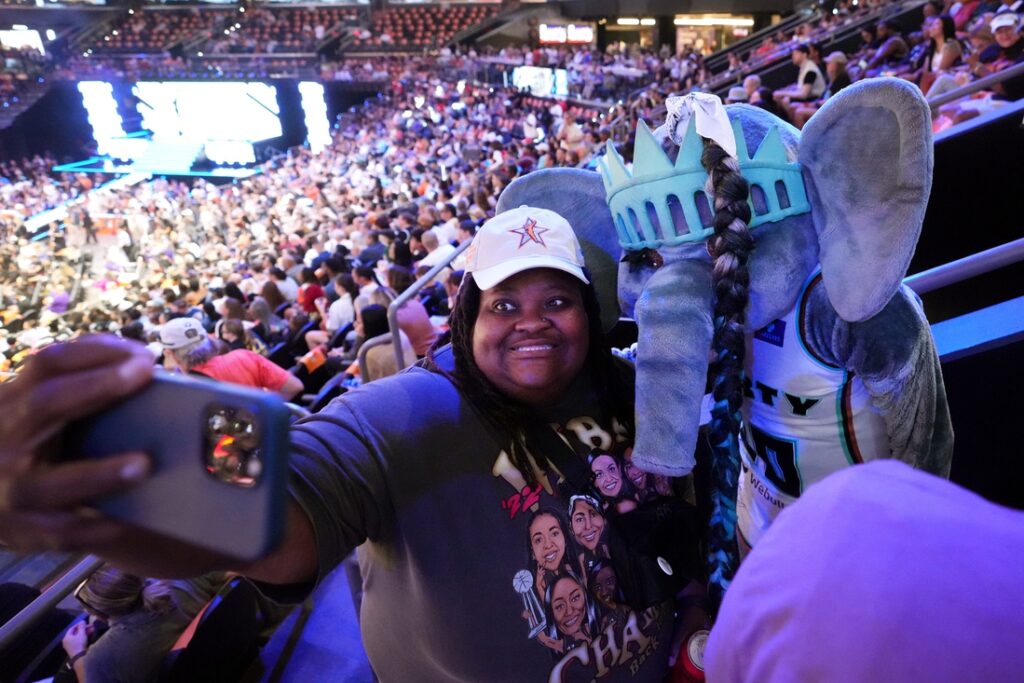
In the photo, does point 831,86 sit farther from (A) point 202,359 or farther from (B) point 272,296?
(B) point 272,296

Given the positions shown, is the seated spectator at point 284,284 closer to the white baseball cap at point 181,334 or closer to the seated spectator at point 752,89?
the white baseball cap at point 181,334

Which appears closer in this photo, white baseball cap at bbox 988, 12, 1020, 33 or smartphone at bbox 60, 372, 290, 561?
smartphone at bbox 60, 372, 290, 561

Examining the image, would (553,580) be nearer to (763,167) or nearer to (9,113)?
(763,167)

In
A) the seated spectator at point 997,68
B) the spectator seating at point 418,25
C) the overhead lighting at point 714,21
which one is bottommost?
the seated spectator at point 997,68

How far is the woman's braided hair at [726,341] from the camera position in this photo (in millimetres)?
1064

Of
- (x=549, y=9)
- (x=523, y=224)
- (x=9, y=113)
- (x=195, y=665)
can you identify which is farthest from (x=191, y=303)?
(x=9, y=113)

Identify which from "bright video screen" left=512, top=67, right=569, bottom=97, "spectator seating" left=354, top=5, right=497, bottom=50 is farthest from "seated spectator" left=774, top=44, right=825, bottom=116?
"spectator seating" left=354, top=5, right=497, bottom=50

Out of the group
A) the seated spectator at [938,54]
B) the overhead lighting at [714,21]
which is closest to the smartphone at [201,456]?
the seated spectator at [938,54]

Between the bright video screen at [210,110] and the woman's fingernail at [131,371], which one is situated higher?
the bright video screen at [210,110]

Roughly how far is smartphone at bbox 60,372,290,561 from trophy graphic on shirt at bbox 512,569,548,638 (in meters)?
0.56

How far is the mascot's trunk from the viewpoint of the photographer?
1085 mm

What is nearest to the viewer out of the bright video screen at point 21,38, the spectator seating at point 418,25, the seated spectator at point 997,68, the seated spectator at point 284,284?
the seated spectator at point 997,68

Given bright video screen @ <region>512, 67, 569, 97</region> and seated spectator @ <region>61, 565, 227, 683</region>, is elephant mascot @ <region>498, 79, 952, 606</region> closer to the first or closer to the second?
seated spectator @ <region>61, 565, 227, 683</region>

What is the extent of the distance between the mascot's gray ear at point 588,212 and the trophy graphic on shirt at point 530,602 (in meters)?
0.53
